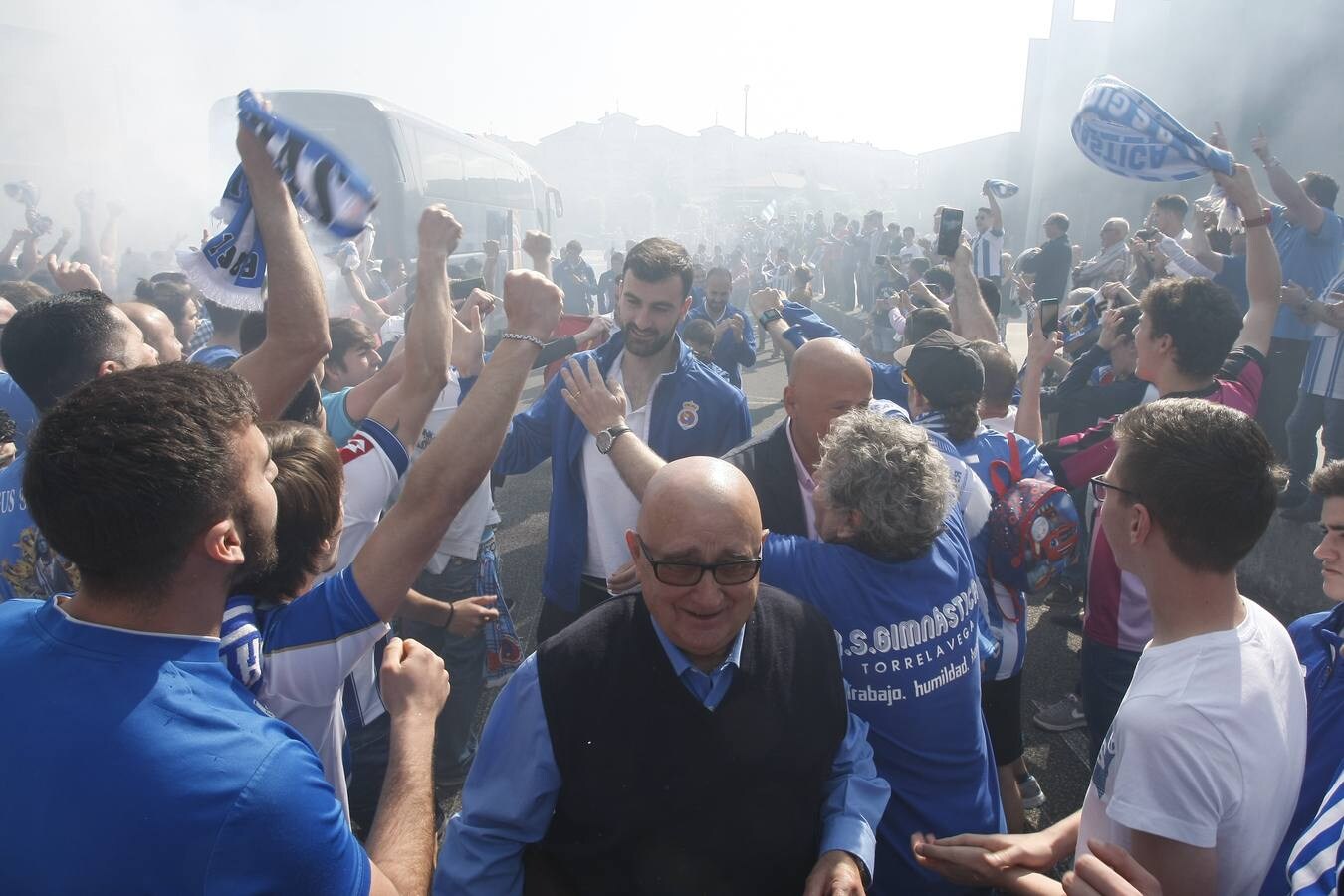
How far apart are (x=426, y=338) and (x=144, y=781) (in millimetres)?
1404

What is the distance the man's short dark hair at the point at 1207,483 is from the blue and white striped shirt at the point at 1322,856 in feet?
1.69

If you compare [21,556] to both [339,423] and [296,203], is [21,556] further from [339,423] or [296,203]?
[339,423]

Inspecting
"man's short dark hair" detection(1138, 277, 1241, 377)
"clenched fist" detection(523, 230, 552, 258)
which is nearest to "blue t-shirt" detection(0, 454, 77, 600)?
"clenched fist" detection(523, 230, 552, 258)

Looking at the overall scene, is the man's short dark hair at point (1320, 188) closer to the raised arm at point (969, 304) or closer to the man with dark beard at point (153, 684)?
the raised arm at point (969, 304)

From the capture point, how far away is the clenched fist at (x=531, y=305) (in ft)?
6.77

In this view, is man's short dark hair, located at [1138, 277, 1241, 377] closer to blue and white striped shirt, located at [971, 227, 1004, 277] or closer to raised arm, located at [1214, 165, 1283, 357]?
raised arm, located at [1214, 165, 1283, 357]

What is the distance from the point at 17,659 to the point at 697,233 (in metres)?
44.2

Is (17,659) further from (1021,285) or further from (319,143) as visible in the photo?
(1021,285)

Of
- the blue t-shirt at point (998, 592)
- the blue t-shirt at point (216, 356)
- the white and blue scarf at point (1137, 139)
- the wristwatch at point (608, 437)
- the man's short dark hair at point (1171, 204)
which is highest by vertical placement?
the white and blue scarf at point (1137, 139)

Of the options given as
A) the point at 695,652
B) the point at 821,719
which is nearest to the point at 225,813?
the point at 695,652

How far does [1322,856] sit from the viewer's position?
1.26 metres

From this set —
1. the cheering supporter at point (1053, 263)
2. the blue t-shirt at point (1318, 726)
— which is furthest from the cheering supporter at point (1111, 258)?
the blue t-shirt at point (1318, 726)

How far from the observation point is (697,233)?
43.6 metres

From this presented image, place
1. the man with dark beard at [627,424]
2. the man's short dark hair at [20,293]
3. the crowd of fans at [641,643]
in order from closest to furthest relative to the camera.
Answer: the crowd of fans at [641,643]
the man with dark beard at [627,424]
the man's short dark hair at [20,293]
